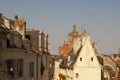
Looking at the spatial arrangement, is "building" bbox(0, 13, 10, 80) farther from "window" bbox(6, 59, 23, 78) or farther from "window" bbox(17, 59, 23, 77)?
"window" bbox(17, 59, 23, 77)

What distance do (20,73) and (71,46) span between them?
42.1 meters

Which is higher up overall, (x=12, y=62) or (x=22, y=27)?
(x=22, y=27)

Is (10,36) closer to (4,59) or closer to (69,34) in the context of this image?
(4,59)

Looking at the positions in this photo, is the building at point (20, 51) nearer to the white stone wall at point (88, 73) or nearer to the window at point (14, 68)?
the window at point (14, 68)

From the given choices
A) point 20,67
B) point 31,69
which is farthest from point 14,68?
point 31,69

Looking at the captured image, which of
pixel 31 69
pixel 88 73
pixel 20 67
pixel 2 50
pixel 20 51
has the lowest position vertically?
pixel 88 73

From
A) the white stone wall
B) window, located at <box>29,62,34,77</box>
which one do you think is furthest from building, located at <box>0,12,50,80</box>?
the white stone wall

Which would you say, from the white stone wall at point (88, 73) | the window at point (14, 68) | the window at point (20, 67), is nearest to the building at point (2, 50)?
the window at point (14, 68)

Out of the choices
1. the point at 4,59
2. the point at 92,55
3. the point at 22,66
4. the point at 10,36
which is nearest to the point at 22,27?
the point at 22,66

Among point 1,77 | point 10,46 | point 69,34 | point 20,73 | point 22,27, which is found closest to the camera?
point 1,77

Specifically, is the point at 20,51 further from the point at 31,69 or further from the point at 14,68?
the point at 31,69

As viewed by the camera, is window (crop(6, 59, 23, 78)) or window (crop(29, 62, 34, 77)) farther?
window (crop(29, 62, 34, 77))

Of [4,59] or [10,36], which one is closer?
[4,59]

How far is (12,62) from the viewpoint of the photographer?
26.6m
